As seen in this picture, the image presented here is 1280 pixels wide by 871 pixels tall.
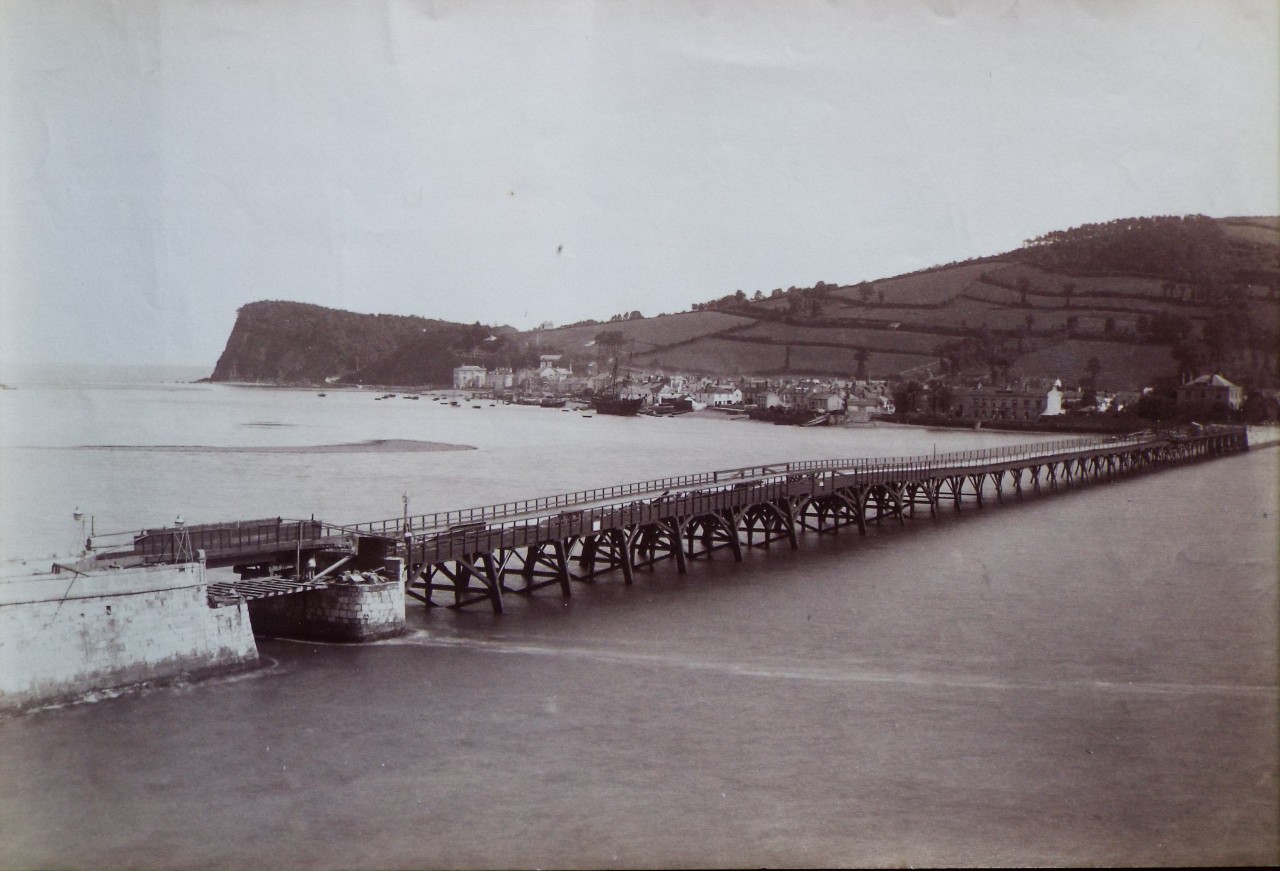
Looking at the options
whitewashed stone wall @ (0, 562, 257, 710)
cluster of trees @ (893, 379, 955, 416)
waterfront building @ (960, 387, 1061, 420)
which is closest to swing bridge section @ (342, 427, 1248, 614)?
whitewashed stone wall @ (0, 562, 257, 710)

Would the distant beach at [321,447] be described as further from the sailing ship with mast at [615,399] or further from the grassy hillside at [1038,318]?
the sailing ship with mast at [615,399]

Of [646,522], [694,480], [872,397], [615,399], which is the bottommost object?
[646,522]

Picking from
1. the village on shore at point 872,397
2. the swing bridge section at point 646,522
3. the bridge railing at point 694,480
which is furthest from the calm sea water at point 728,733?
the village on shore at point 872,397

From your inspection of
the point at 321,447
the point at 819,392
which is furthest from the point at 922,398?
the point at 321,447

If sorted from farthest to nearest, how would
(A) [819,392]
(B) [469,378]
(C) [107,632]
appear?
(B) [469,378]
(A) [819,392]
(C) [107,632]

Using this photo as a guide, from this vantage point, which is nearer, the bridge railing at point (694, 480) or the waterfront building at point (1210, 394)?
the bridge railing at point (694, 480)

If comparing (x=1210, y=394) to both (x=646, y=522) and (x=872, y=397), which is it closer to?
(x=646, y=522)
